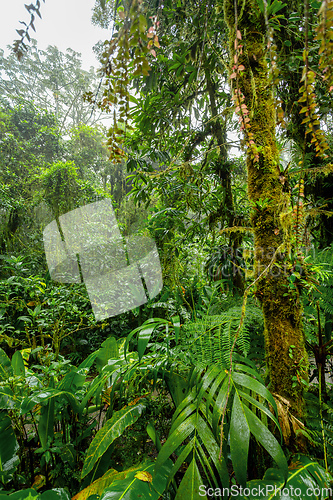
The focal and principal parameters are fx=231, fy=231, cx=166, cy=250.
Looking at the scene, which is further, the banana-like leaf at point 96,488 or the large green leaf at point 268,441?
the banana-like leaf at point 96,488

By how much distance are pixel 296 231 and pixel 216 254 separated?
0.94 metres

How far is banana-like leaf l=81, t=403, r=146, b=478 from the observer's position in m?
0.79

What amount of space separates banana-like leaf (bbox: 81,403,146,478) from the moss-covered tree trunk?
536mm

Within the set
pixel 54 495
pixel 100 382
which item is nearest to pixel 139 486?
pixel 54 495

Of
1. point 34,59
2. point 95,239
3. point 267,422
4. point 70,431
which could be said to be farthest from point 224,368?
point 34,59

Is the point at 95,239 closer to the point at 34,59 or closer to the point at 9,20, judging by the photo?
the point at 9,20

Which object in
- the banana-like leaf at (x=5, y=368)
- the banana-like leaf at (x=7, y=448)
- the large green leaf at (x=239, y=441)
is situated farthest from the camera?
the banana-like leaf at (x=5, y=368)

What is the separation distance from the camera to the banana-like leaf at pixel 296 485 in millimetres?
621

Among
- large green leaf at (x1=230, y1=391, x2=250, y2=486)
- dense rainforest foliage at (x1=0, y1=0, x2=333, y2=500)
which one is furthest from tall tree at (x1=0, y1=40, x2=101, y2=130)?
large green leaf at (x1=230, y1=391, x2=250, y2=486)

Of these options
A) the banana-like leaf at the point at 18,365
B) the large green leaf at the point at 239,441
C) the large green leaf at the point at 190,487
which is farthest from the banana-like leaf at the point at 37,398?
the large green leaf at the point at 239,441

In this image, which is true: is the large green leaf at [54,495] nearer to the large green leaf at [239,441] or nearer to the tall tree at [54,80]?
the large green leaf at [239,441]

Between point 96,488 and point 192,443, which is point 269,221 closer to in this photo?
point 192,443

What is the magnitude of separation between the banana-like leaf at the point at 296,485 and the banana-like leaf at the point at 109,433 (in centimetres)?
43

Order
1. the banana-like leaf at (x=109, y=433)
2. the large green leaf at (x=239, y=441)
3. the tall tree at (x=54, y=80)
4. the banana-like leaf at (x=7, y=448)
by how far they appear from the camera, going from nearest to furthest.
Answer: the large green leaf at (x=239, y=441) → the banana-like leaf at (x=109, y=433) → the banana-like leaf at (x=7, y=448) → the tall tree at (x=54, y=80)
